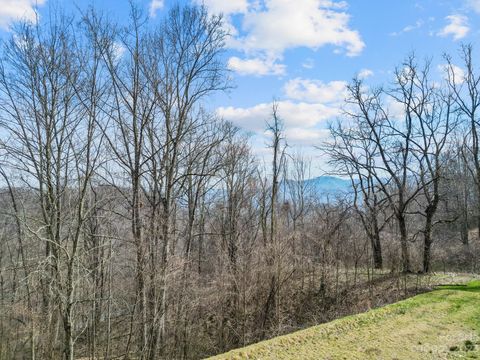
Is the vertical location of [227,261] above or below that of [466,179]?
below

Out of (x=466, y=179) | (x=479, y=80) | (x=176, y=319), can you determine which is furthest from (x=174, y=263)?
(x=466, y=179)

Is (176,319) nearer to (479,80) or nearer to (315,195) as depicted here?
(479,80)

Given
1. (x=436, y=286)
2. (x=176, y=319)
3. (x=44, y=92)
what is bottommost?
(x=176, y=319)

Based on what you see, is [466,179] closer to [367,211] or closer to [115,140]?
[367,211]

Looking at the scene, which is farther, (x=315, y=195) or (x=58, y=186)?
(x=315, y=195)

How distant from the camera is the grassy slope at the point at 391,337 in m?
6.90

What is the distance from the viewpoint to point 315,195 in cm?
3888

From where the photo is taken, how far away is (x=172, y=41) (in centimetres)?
1415

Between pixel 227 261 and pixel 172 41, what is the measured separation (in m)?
9.00

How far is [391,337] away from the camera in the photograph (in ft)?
26.4

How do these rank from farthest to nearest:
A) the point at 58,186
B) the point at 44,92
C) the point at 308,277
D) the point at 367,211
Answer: the point at 367,211
the point at 308,277
the point at 58,186
the point at 44,92

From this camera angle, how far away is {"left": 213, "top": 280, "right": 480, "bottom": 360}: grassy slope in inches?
272

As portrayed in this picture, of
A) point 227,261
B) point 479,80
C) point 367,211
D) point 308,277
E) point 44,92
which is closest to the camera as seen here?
point 44,92

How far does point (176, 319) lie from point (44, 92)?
9415 millimetres
